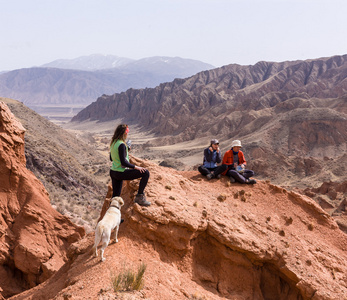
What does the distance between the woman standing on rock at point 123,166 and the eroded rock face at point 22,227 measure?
3.06 meters

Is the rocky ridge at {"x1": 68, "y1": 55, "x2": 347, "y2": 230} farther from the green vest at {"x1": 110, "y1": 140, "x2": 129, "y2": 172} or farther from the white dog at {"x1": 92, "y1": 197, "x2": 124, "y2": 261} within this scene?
the white dog at {"x1": 92, "y1": 197, "x2": 124, "y2": 261}

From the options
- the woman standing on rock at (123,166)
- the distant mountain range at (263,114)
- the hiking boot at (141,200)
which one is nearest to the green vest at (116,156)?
the woman standing on rock at (123,166)

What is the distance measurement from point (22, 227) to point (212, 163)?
16.8 feet

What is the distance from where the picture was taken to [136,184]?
19.0ft

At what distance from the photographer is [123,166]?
5.22 meters

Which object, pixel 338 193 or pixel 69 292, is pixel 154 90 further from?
pixel 69 292

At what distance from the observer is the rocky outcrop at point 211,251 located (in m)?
4.45

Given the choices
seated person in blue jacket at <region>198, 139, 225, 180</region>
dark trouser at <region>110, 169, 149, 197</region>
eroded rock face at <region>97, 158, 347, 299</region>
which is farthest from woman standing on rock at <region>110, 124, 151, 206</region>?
seated person in blue jacket at <region>198, 139, 225, 180</region>

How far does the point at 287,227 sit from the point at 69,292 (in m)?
5.06

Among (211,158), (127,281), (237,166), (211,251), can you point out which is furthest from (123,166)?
(237,166)

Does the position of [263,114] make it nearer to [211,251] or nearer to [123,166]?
[211,251]

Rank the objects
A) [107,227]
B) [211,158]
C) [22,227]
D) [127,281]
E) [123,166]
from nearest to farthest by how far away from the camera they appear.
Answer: [127,281]
[107,227]
[123,166]
[22,227]
[211,158]

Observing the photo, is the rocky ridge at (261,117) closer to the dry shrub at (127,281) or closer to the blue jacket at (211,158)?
the blue jacket at (211,158)

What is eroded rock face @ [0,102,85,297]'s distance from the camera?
259 inches
